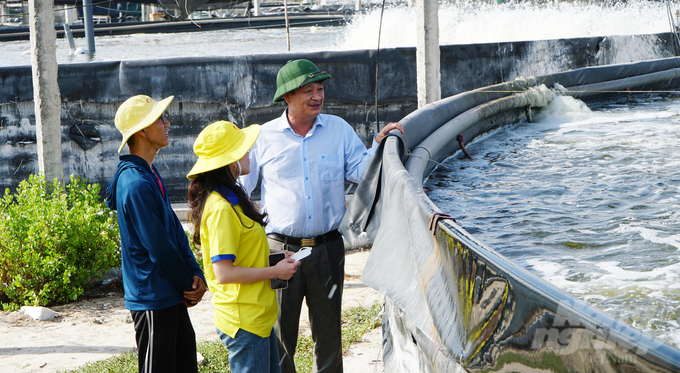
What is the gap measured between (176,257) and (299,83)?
1.10m

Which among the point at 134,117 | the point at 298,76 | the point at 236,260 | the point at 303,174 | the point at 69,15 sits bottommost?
the point at 236,260

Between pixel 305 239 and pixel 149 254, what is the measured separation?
33.7 inches

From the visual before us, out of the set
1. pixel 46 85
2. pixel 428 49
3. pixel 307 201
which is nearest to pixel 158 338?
pixel 307 201

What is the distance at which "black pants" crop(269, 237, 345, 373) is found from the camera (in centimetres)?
329

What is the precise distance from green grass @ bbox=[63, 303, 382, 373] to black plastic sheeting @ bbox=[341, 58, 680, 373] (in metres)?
1.39

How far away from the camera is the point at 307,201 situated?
3.31m

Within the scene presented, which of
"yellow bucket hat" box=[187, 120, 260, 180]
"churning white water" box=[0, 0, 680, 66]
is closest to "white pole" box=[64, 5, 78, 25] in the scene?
"churning white water" box=[0, 0, 680, 66]

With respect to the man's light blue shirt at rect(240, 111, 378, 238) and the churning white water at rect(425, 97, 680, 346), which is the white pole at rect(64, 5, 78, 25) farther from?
the man's light blue shirt at rect(240, 111, 378, 238)

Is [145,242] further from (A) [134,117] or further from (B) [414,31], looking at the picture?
(B) [414,31]

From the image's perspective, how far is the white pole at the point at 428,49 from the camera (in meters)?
6.84

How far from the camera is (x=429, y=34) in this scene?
6.91m

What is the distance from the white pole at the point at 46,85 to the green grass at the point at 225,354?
285cm

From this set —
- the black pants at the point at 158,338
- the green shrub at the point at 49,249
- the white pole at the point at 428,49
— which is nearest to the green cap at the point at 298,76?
the black pants at the point at 158,338

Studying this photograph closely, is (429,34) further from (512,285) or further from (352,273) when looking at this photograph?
(512,285)
